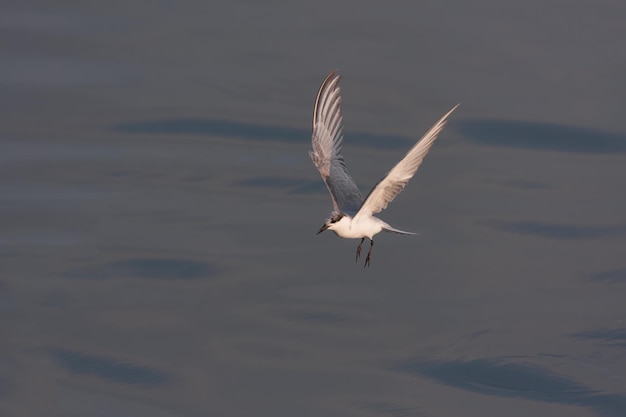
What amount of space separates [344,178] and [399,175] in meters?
1.41

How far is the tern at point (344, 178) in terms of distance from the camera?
8.13 m

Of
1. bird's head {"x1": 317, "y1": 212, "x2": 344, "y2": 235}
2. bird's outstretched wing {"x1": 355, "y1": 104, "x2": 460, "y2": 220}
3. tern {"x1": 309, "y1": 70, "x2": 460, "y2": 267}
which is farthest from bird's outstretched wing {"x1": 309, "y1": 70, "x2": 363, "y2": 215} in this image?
bird's outstretched wing {"x1": 355, "y1": 104, "x2": 460, "y2": 220}

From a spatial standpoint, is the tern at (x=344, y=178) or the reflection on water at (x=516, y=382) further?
the reflection on water at (x=516, y=382)

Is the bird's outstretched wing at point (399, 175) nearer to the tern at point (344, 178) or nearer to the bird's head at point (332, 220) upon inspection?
the tern at point (344, 178)

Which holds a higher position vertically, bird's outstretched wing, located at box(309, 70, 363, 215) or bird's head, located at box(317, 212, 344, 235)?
bird's outstretched wing, located at box(309, 70, 363, 215)

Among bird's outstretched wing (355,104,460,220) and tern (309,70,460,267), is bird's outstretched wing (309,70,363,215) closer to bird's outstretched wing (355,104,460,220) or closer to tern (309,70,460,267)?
tern (309,70,460,267)

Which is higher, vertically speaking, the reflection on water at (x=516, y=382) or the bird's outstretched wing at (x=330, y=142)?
the bird's outstretched wing at (x=330, y=142)

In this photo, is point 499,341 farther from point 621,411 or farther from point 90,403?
point 90,403

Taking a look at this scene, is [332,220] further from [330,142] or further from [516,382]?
[516,382]

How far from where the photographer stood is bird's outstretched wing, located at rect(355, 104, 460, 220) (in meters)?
7.92

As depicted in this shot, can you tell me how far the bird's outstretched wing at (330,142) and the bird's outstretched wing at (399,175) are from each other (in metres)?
0.83

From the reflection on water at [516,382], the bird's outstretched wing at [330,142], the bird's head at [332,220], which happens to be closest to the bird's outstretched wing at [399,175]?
the bird's head at [332,220]

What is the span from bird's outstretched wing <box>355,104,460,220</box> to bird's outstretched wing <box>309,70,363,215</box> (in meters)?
0.83

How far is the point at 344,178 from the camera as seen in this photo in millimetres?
9586
